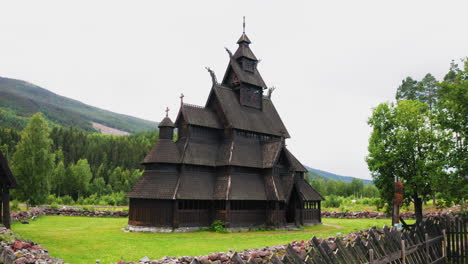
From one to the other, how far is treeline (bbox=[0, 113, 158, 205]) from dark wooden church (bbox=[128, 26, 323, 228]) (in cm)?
2627

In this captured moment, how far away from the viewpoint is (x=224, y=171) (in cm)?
3425

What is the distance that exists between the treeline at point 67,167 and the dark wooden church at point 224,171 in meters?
26.3

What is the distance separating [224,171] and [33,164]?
3166 centimetres

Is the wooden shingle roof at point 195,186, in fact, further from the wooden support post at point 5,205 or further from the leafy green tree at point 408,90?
the leafy green tree at point 408,90

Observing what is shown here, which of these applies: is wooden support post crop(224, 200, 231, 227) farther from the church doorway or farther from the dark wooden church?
the church doorway

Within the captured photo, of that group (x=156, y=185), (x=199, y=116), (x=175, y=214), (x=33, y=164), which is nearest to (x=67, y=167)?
(x=33, y=164)

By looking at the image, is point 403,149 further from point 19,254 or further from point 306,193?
point 19,254

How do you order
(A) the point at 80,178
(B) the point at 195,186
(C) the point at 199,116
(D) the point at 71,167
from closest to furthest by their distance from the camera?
(B) the point at 195,186
(C) the point at 199,116
(A) the point at 80,178
(D) the point at 71,167

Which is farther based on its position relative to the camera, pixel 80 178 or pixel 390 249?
pixel 80 178

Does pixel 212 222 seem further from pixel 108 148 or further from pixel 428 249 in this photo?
pixel 108 148

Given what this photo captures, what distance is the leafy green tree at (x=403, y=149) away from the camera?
97.1 feet

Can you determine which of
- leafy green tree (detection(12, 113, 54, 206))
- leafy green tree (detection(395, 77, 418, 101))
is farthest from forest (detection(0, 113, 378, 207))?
leafy green tree (detection(395, 77, 418, 101))

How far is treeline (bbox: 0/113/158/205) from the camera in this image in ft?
166

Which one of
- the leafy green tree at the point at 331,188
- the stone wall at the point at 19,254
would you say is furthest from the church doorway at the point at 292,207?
the leafy green tree at the point at 331,188
